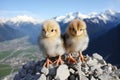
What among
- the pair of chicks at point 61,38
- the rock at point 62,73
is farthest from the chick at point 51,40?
the rock at point 62,73

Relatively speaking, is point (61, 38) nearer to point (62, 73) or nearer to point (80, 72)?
point (62, 73)

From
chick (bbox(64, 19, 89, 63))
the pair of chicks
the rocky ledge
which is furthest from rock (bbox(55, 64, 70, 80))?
chick (bbox(64, 19, 89, 63))

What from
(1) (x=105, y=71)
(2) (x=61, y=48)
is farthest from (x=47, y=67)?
(1) (x=105, y=71)

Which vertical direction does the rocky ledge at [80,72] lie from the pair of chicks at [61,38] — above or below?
below

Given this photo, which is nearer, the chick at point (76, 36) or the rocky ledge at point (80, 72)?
the chick at point (76, 36)

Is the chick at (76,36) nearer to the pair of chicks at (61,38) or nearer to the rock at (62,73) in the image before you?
the pair of chicks at (61,38)
